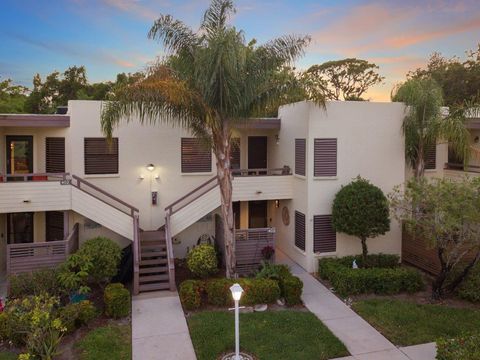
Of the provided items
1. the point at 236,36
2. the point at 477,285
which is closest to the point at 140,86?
the point at 236,36

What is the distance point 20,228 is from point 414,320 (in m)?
14.7

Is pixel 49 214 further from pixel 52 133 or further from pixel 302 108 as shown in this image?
pixel 302 108

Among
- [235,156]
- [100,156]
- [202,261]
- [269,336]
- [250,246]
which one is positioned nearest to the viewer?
[269,336]

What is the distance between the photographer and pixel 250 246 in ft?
47.3

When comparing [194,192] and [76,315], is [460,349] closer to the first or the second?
[76,315]

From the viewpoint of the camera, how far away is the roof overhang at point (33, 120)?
13.7m

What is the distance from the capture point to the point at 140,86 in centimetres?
1155

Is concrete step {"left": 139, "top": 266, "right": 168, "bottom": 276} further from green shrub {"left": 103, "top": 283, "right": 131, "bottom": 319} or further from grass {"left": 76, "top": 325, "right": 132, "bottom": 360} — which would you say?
grass {"left": 76, "top": 325, "right": 132, "bottom": 360}

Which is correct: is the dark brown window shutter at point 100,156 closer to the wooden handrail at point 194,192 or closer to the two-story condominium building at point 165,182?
the two-story condominium building at point 165,182

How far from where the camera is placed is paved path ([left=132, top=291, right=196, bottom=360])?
29.8 ft

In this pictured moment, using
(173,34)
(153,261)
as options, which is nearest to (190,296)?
(153,261)

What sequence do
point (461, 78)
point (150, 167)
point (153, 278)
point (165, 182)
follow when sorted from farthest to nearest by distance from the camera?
point (461, 78), point (165, 182), point (150, 167), point (153, 278)

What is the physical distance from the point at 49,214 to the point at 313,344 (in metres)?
11.7

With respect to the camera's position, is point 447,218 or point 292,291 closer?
point 447,218
